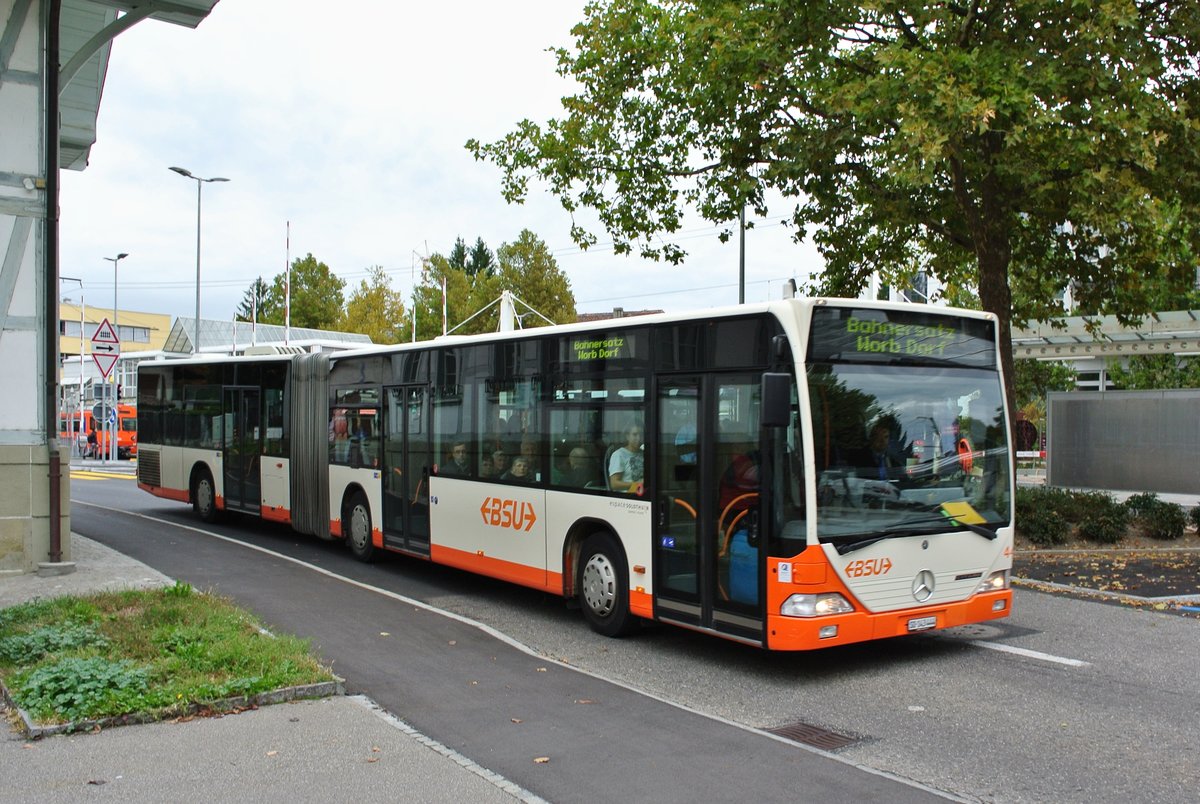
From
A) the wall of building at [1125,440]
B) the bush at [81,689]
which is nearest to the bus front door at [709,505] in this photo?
the bush at [81,689]

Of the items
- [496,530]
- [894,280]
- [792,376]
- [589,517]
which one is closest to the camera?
[792,376]

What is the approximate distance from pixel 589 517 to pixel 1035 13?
8.38m

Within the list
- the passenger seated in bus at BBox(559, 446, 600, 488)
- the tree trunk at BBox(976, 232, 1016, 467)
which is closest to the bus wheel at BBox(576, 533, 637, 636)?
the passenger seated in bus at BBox(559, 446, 600, 488)

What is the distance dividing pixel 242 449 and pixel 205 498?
2.07m

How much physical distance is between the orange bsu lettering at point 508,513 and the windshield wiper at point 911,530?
373 cm

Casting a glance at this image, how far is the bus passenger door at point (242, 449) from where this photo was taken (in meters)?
17.0

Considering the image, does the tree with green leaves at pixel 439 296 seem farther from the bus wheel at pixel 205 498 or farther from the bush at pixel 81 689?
the bush at pixel 81 689

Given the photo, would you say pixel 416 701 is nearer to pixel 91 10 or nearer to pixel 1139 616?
pixel 1139 616

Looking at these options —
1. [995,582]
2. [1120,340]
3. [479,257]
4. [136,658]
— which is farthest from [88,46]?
[479,257]

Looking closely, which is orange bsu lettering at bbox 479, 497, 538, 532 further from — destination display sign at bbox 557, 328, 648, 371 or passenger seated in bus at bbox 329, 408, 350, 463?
passenger seated in bus at bbox 329, 408, 350, 463

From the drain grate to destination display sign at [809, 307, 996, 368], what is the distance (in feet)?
8.82

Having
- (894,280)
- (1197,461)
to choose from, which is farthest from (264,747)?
(1197,461)

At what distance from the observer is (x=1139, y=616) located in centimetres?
1039

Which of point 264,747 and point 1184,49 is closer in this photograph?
point 264,747
